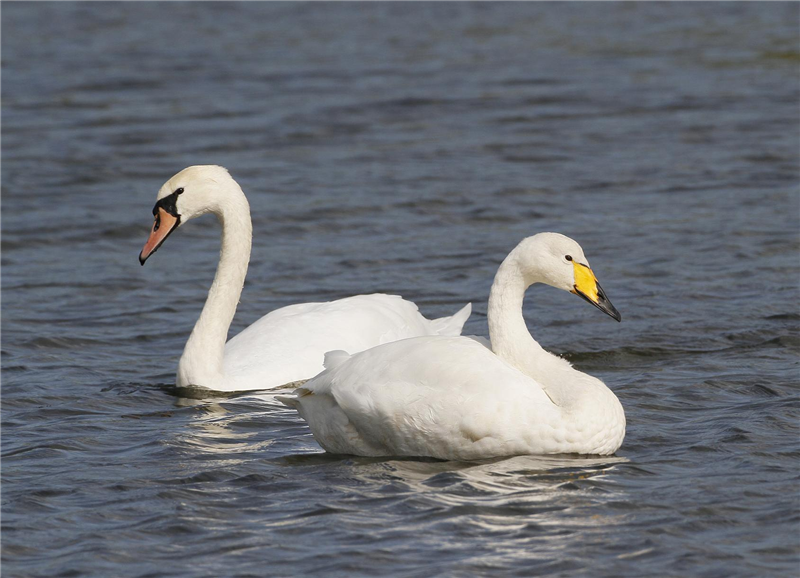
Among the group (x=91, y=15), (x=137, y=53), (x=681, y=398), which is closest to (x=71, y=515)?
(x=681, y=398)

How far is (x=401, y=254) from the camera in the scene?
456 inches

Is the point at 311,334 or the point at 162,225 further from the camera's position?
the point at 162,225

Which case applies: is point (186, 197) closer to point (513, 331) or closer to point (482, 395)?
point (513, 331)

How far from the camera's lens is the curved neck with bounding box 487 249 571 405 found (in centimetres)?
676

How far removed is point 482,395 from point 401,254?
5277mm

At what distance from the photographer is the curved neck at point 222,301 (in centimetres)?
842

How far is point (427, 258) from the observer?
11.5m

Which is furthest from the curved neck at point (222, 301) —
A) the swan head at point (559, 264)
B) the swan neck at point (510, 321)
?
the swan head at point (559, 264)

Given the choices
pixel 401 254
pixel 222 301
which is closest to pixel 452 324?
pixel 222 301

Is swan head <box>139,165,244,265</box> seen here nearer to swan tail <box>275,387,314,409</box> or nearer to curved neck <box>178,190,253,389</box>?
curved neck <box>178,190,253,389</box>

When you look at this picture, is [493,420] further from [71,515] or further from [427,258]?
[427,258]

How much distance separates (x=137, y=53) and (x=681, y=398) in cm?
1490

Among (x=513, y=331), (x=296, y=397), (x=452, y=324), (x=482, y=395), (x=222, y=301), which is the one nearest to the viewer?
(x=482, y=395)

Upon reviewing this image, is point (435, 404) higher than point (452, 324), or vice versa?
point (435, 404)
